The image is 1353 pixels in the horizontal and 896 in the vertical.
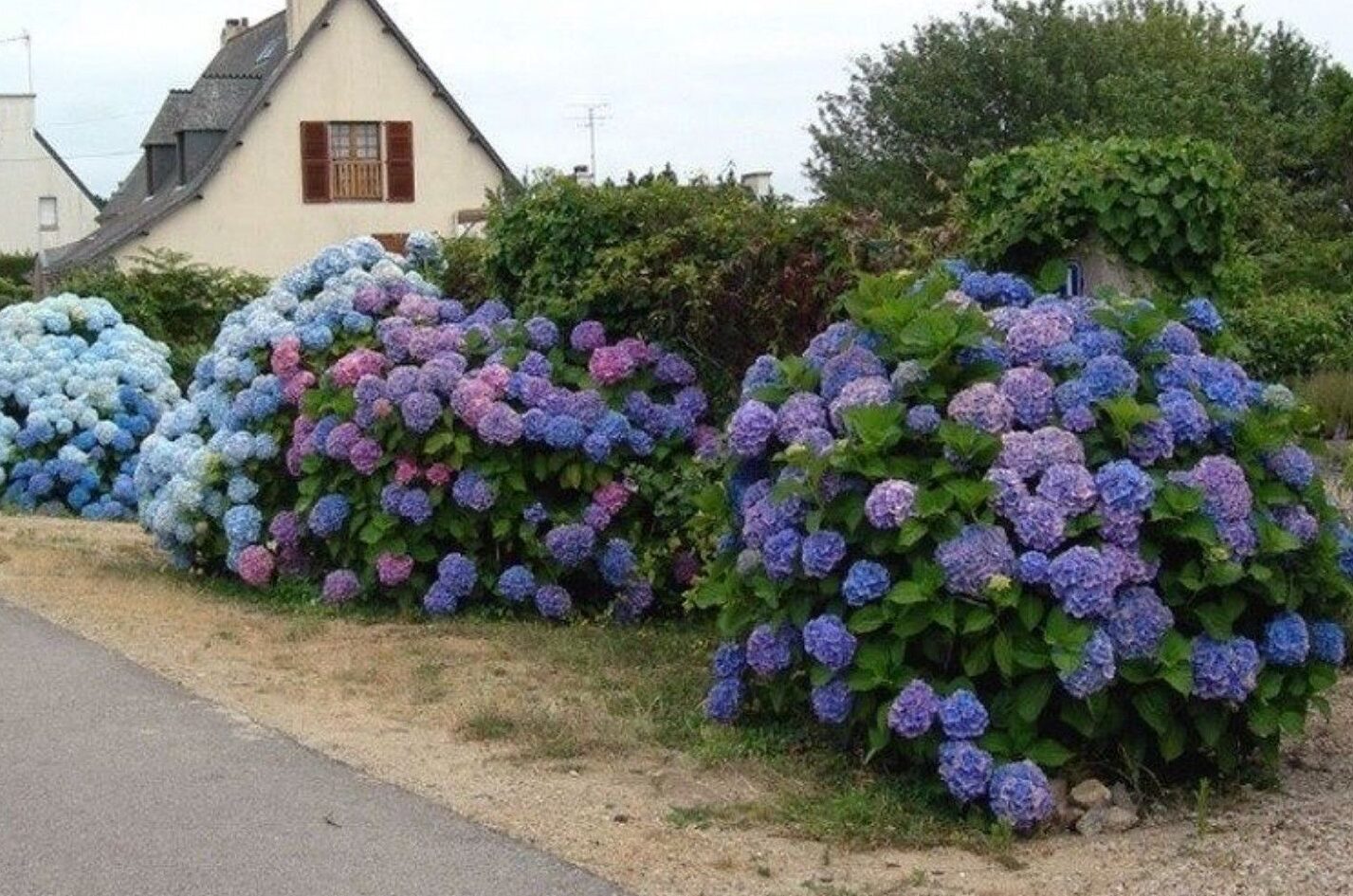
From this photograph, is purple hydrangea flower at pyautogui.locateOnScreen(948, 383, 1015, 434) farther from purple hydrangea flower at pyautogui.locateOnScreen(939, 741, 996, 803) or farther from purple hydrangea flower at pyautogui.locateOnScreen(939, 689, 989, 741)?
purple hydrangea flower at pyautogui.locateOnScreen(939, 741, 996, 803)

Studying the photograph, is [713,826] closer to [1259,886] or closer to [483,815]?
[483,815]

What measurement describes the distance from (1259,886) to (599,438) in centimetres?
518

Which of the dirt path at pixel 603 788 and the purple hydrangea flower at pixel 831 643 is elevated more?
the purple hydrangea flower at pixel 831 643

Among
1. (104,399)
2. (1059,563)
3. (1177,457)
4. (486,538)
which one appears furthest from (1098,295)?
(104,399)

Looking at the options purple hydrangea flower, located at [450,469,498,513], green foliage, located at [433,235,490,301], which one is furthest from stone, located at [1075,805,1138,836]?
green foliage, located at [433,235,490,301]

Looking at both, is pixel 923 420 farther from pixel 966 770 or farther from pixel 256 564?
pixel 256 564

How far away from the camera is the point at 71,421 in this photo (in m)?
17.8

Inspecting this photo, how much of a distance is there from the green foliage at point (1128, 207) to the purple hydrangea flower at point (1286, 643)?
8.03 ft

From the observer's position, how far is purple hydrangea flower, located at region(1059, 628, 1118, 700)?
6375mm

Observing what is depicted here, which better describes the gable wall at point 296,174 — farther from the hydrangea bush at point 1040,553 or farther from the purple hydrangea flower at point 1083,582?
the purple hydrangea flower at point 1083,582

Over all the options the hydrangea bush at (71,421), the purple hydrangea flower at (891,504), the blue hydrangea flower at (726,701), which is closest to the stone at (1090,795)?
the purple hydrangea flower at (891,504)

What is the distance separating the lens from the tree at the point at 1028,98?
33.4 metres

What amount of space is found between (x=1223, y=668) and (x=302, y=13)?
120 feet

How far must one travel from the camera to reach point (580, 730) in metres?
7.80
